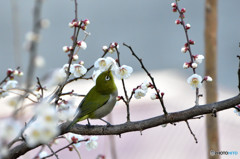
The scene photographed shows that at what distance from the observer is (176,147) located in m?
3.99

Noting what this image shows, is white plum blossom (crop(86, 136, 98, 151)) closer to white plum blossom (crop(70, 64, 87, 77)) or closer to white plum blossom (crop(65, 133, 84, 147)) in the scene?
white plum blossom (crop(65, 133, 84, 147))

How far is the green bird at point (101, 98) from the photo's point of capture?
70.4 inches

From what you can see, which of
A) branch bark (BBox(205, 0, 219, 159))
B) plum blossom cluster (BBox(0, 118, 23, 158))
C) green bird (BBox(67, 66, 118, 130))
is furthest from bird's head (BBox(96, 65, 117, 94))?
plum blossom cluster (BBox(0, 118, 23, 158))

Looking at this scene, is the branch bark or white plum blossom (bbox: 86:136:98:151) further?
the branch bark

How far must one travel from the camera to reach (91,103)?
179 centimetres

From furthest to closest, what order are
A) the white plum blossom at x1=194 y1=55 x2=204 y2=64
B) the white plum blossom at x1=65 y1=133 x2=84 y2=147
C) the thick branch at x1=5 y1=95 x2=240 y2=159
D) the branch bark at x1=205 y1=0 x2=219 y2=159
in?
1. the branch bark at x1=205 y1=0 x2=219 y2=159
2. the white plum blossom at x1=194 y1=55 x2=204 y2=64
3. the white plum blossom at x1=65 y1=133 x2=84 y2=147
4. the thick branch at x1=5 y1=95 x2=240 y2=159

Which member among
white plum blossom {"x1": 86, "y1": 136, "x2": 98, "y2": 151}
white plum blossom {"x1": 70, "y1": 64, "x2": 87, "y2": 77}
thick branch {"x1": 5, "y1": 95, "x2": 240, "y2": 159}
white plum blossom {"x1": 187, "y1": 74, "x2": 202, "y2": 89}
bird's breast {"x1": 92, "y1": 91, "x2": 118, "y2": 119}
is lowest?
white plum blossom {"x1": 86, "y1": 136, "x2": 98, "y2": 151}

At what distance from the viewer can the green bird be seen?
1789 mm

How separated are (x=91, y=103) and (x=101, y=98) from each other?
6 cm

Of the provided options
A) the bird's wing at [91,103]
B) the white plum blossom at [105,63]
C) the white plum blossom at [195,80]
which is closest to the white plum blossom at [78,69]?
the white plum blossom at [105,63]

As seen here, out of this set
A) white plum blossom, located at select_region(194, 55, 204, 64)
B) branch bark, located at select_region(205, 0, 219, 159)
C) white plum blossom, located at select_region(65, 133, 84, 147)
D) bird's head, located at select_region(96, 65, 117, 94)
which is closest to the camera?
white plum blossom, located at select_region(65, 133, 84, 147)

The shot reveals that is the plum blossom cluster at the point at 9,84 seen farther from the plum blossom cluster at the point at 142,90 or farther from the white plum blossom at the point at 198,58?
the white plum blossom at the point at 198,58

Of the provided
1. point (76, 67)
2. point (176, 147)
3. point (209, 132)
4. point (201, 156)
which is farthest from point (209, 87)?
point (176, 147)

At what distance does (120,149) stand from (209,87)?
2.04 metres
